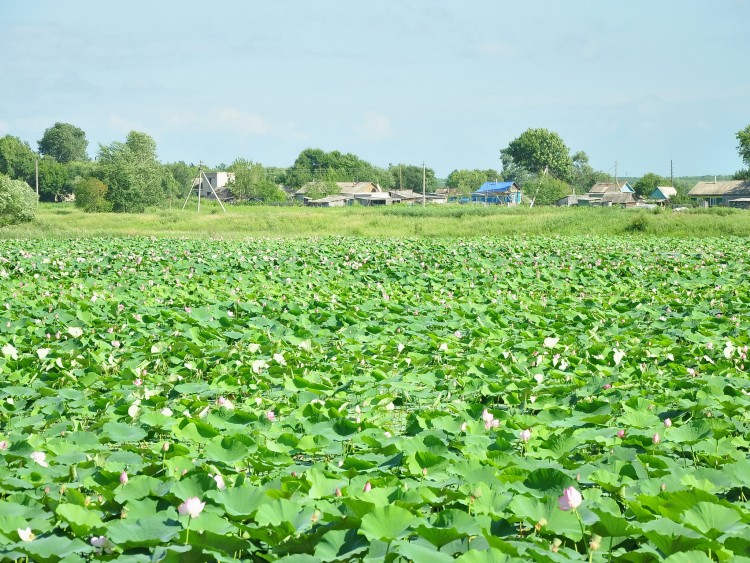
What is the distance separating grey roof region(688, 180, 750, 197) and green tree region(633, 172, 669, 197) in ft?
42.9

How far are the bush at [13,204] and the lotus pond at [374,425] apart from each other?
22.7m

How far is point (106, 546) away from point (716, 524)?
1.63 meters

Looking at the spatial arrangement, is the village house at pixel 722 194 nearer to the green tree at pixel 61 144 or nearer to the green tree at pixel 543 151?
the green tree at pixel 543 151

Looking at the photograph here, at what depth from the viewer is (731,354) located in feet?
16.0

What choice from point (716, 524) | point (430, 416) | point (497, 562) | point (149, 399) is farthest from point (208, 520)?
point (149, 399)

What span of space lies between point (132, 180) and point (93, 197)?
3.38m

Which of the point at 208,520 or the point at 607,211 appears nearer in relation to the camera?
the point at 208,520

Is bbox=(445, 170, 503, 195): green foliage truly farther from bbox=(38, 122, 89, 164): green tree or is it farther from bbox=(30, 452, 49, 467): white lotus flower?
bbox=(30, 452, 49, 467): white lotus flower

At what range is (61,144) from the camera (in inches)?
4286

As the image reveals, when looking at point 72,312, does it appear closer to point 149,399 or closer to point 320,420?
point 149,399

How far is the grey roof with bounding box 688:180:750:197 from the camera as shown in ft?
187

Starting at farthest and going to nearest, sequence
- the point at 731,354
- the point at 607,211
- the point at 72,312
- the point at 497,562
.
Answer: the point at 607,211 → the point at 72,312 → the point at 731,354 → the point at 497,562

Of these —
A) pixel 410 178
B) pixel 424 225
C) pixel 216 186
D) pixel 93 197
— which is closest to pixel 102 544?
pixel 424 225

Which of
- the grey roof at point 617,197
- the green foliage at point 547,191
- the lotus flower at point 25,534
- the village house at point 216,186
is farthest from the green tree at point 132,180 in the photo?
the lotus flower at point 25,534
